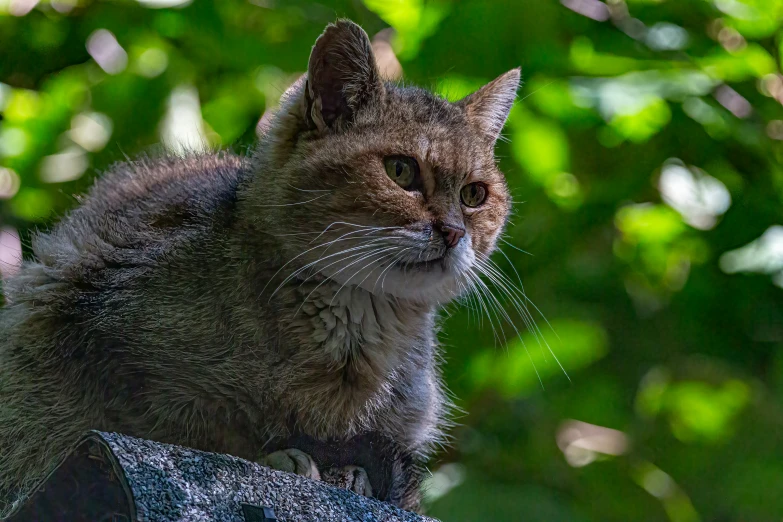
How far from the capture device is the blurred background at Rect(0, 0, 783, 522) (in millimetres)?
3504

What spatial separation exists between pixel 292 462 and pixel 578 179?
2198mm

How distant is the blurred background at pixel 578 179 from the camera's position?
3504mm

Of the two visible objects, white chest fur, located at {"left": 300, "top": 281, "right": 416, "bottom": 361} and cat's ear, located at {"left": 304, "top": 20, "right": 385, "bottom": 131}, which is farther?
cat's ear, located at {"left": 304, "top": 20, "right": 385, "bottom": 131}

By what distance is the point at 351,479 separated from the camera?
2449mm

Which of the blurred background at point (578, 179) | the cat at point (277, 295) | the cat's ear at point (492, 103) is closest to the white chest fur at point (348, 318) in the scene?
the cat at point (277, 295)

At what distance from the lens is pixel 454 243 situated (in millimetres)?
2475

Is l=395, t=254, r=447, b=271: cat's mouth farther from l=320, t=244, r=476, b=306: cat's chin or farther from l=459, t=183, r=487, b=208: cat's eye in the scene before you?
l=459, t=183, r=487, b=208: cat's eye

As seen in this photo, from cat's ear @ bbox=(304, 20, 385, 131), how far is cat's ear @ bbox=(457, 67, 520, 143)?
0.42 metres

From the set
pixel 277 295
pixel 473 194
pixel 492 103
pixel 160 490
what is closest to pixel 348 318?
pixel 277 295

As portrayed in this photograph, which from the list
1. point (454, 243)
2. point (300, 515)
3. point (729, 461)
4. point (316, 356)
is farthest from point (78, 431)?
point (729, 461)

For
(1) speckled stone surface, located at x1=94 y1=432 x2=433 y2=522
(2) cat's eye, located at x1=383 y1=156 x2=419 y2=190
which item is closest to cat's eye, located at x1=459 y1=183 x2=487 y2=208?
(2) cat's eye, located at x1=383 y1=156 x2=419 y2=190

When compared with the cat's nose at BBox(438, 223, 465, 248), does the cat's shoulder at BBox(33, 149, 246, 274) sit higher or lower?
lower

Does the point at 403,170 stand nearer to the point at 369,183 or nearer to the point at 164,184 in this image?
the point at 369,183

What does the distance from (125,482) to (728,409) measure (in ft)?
9.51
